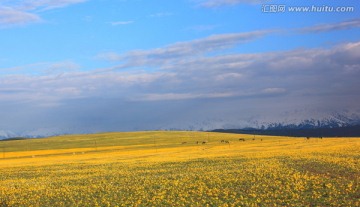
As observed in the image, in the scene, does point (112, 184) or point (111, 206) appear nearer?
point (111, 206)

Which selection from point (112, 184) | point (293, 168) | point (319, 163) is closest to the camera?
point (112, 184)

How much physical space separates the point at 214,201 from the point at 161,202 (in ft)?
10.6

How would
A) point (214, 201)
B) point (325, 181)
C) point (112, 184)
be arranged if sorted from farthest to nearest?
point (112, 184)
point (325, 181)
point (214, 201)

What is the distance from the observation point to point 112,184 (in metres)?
37.0

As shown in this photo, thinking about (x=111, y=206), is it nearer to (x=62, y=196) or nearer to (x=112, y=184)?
(x=62, y=196)

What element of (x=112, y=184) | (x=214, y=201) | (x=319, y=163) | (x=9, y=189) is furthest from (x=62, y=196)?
(x=319, y=163)

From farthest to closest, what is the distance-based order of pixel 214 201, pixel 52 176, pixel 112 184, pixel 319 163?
pixel 52 176
pixel 319 163
pixel 112 184
pixel 214 201

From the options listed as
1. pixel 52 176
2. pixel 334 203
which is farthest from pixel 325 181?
pixel 52 176

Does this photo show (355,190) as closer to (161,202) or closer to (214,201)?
(214,201)

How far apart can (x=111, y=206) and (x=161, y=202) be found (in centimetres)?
297

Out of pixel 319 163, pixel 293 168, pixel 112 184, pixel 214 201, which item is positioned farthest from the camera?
pixel 319 163

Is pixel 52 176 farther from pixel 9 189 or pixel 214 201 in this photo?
pixel 214 201

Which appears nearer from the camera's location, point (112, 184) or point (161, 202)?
point (161, 202)

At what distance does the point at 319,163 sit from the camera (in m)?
43.2
